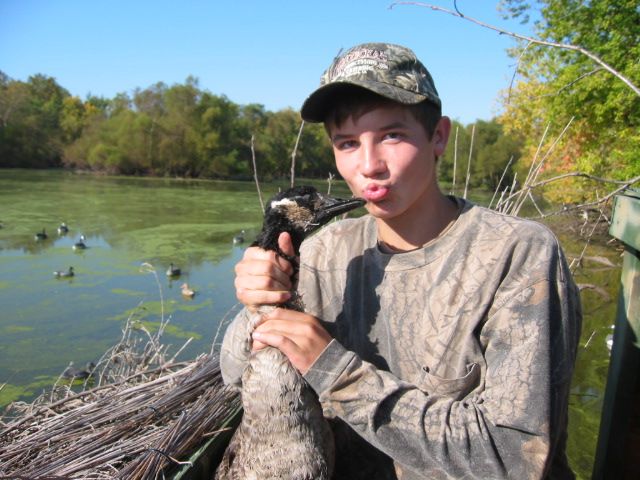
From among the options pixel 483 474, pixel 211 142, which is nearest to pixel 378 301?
pixel 483 474

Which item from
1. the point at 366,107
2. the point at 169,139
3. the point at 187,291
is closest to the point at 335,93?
the point at 366,107

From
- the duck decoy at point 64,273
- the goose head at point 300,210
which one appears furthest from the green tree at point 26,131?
the goose head at point 300,210

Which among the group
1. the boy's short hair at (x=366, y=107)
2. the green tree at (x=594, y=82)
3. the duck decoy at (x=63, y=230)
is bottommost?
the duck decoy at (x=63, y=230)

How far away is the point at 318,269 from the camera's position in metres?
2.38

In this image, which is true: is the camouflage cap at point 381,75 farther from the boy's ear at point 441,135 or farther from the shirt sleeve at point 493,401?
the shirt sleeve at point 493,401

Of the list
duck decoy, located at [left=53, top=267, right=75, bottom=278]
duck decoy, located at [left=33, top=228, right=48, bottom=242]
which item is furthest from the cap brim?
duck decoy, located at [left=33, top=228, right=48, bottom=242]

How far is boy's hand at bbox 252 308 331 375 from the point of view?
5.64 ft

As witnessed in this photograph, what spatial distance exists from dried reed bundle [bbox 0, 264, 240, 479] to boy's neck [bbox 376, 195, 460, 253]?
1.47 metres

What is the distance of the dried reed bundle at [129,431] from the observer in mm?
2553

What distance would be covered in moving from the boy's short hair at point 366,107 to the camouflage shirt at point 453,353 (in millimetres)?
424

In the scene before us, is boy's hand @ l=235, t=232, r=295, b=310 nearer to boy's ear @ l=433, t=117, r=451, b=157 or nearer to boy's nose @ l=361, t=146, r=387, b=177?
boy's nose @ l=361, t=146, r=387, b=177

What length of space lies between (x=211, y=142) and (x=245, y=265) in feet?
170

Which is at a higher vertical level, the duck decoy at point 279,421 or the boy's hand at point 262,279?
the boy's hand at point 262,279

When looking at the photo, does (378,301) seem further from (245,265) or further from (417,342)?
(245,265)
